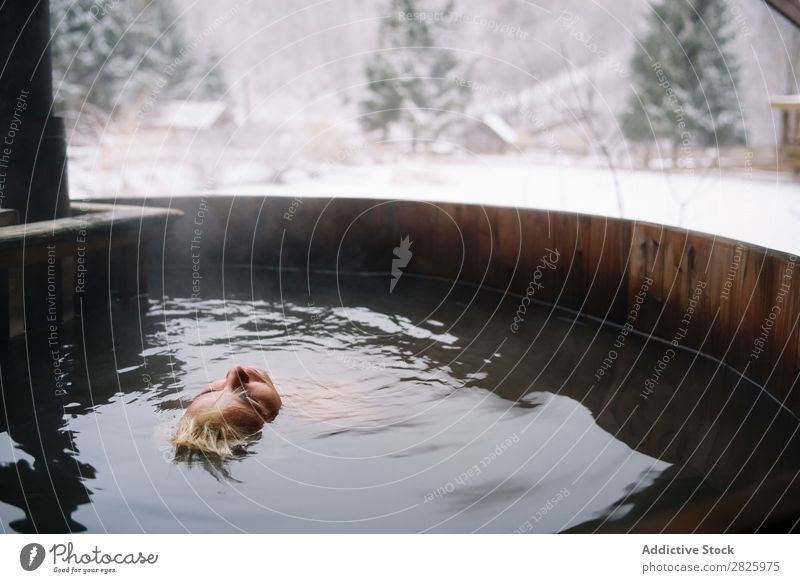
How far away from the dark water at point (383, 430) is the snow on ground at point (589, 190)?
2.63 metres

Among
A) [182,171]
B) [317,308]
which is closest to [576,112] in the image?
[182,171]

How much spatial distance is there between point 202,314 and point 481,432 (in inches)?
108

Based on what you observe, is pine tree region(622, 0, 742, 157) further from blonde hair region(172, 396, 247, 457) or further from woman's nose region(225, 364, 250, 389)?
blonde hair region(172, 396, 247, 457)

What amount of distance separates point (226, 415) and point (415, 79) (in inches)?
608

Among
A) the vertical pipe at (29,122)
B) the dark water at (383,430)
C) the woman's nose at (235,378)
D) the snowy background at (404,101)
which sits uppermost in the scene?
the snowy background at (404,101)

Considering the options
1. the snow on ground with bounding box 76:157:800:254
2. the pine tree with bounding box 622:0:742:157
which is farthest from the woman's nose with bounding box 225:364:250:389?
the pine tree with bounding box 622:0:742:157

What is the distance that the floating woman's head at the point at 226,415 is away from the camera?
2906mm

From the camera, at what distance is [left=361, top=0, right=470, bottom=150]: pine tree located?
53.3 ft

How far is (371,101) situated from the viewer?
17.4 m

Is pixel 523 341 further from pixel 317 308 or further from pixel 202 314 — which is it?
pixel 202 314

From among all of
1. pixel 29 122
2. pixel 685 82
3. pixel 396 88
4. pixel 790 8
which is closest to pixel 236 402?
pixel 790 8

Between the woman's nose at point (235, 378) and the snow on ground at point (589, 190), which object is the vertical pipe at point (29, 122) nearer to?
the snow on ground at point (589, 190)

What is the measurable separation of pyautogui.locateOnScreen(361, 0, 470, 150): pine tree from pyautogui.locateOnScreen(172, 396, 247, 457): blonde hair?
1342 cm

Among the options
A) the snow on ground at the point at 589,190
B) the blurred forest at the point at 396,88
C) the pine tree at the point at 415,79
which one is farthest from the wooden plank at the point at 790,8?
the pine tree at the point at 415,79
